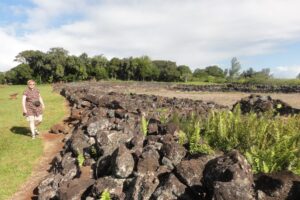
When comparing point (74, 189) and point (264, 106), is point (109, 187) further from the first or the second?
point (264, 106)

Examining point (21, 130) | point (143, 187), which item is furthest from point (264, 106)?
point (143, 187)

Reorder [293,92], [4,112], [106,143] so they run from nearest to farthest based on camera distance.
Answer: [106,143] → [4,112] → [293,92]

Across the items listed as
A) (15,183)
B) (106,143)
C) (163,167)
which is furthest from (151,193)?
(15,183)

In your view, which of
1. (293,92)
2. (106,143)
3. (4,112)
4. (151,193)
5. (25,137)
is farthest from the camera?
(293,92)

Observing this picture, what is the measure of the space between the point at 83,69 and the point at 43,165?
91712mm

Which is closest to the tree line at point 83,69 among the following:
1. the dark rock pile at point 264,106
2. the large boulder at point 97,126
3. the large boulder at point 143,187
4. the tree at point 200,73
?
the tree at point 200,73

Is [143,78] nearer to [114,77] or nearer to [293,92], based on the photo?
[114,77]

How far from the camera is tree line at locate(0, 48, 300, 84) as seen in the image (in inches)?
4092

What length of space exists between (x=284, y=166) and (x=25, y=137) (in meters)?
12.4

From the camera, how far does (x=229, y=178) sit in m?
6.27

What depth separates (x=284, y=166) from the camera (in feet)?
25.9

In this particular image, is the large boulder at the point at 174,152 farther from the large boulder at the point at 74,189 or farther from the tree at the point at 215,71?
the tree at the point at 215,71

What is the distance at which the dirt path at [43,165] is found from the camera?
10.7m

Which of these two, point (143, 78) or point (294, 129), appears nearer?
point (294, 129)
